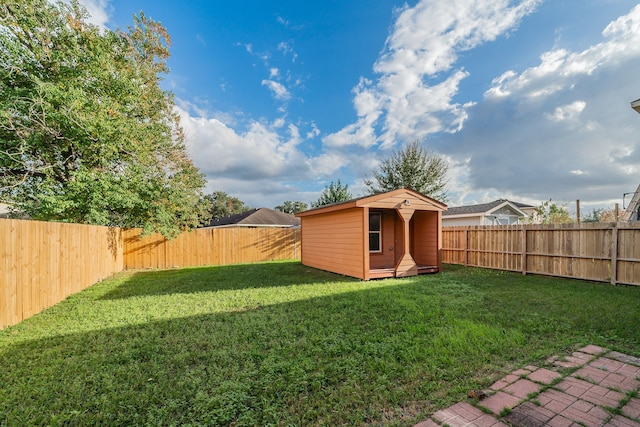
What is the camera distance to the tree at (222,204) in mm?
38312

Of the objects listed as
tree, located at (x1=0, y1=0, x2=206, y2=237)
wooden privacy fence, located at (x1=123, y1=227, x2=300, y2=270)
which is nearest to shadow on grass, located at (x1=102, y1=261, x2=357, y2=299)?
wooden privacy fence, located at (x1=123, y1=227, x2=300, y2=270)

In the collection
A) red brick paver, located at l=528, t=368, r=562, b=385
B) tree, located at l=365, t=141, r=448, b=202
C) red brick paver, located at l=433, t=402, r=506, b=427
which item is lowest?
red brick paver, located at l=528, t=368, r=562, b=385

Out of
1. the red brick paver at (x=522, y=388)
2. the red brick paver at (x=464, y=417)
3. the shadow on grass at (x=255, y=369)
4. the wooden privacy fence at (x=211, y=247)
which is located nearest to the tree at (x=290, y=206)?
the wooden privacy fence at (x=211, y=247)

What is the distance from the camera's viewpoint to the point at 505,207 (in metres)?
18.6

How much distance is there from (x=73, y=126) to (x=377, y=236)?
10573 millimetres

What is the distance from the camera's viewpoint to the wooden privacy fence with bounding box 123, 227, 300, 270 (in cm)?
1140

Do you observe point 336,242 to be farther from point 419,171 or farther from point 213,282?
point 419,171

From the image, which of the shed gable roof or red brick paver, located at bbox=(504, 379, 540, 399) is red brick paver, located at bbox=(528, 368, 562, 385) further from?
the shed gable roof

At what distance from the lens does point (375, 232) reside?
9.42 metres

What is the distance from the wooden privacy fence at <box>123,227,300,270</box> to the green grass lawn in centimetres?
583

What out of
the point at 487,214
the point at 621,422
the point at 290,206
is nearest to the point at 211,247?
the point at 621,422

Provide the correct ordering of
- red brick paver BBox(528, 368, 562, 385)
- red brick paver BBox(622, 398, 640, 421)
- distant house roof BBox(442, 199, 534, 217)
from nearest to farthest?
red brick paver BBox(622, 398, 640, 421) → red brick paver BBox(528, 368, 562, 385) → distant house roof BBox(442, 199, 534, 217)

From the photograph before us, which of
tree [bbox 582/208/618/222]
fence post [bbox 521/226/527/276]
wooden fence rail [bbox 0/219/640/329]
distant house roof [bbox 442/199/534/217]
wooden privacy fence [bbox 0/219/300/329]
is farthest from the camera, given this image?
distant house roof [bbox 442/199/534/217]

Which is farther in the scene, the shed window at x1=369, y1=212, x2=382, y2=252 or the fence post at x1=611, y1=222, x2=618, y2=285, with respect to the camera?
the shed window at x1=369, y1=212, x2=382, y2=252
